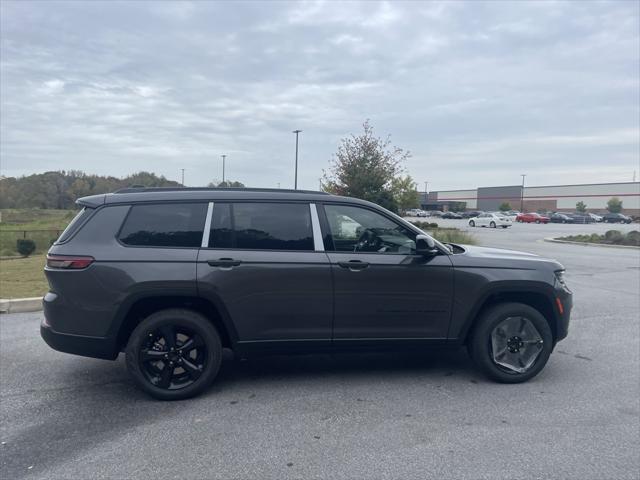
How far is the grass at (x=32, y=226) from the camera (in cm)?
2112

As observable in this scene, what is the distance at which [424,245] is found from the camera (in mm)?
4496

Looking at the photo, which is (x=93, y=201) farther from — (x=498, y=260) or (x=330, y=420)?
(x=498, y=260)

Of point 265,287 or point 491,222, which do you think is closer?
point 265,287

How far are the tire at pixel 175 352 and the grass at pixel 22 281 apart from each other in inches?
201

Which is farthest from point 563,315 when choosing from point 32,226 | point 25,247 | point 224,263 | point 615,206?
point 615,206

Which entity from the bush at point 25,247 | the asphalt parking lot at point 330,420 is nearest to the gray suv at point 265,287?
the asphalt parking lot at point 330,420

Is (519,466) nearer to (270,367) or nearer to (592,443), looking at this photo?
(592,443)

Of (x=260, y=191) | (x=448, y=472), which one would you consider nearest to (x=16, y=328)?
(x=260, y=191)

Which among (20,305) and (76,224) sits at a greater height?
(76,224)

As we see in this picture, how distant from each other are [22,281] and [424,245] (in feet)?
29.3

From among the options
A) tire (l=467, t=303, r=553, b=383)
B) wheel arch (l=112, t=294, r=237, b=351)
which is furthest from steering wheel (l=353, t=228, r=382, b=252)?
wheel arch (l=112, t=294, r=237, b=351)

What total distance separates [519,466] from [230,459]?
1.88 meters

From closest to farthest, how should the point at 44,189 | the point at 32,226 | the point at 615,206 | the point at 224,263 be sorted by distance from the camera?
the point at 224,263 → the point at 32,226 → the point at 44,189 → the point at 615,206

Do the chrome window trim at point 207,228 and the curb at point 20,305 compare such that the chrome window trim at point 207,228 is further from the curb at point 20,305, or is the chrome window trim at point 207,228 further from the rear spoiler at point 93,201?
the curb at point 20,305
